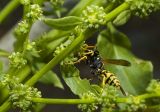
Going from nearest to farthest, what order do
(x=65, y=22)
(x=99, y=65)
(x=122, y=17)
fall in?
1. (x=65, y=22)
2. (x=122, y=17)
3. (x=99, y=65)

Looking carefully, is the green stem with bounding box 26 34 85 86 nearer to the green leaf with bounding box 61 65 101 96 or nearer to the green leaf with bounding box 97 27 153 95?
the green leaf with bounding box 61 65 101 96

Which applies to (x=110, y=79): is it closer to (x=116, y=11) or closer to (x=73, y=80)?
(x=73, y=80)

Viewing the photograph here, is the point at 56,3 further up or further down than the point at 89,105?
further up

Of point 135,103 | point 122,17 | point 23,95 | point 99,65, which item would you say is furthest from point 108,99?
point 99,65

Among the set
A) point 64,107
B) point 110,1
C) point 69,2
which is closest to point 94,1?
point 110,1

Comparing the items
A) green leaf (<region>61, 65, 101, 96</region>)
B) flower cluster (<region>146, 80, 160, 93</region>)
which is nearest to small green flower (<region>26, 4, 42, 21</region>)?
green leaf (<region>61, 65, 101, 96</region>)
